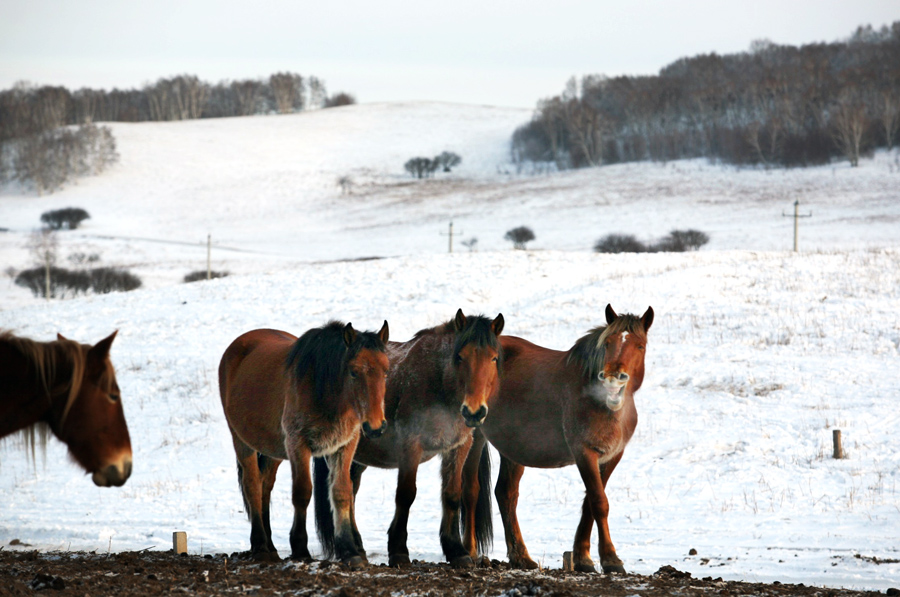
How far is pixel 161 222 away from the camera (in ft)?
198

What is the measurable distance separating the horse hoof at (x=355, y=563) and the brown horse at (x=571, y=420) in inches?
49.3

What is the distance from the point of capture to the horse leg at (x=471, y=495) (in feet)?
24.3

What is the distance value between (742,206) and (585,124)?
32532 millimetres

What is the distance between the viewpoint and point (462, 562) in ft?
22.1

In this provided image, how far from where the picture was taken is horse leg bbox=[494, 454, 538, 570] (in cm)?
726

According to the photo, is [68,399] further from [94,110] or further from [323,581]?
[94,110]

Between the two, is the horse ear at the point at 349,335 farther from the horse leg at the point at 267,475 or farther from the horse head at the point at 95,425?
the horse head at the point at 95,425

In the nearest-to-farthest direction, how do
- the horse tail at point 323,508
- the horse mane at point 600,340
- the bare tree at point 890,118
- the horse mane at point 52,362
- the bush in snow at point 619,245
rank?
the horse mane at point 52,362 < the horse mane at point 600,340 < the horse tail at point 323,508 < the bush in snow at point 619,245 < the bare tree at point 890,118

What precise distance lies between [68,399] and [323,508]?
10.7 ft

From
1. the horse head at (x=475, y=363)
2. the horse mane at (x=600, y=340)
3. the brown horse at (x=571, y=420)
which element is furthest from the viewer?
the horse mane at (x=600, y=340)

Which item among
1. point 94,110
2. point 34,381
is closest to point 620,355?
point 34,381

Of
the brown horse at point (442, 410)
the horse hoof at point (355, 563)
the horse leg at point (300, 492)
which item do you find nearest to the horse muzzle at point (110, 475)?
the horse leg at point (300, 492)

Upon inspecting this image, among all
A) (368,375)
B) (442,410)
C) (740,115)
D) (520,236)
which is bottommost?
(442,410)

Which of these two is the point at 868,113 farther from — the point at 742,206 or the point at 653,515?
the point at 653,515
